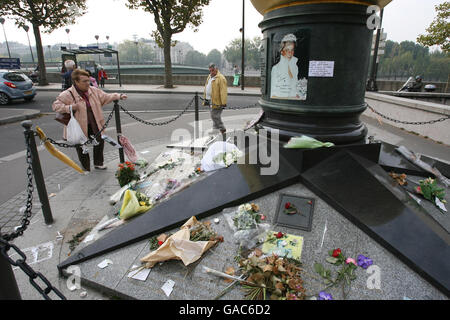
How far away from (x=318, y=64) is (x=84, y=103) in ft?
13.1

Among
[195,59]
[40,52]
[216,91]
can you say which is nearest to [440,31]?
[216,91]

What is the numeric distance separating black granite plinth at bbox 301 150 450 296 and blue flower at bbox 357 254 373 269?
226mm

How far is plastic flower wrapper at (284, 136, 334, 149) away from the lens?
325 cm

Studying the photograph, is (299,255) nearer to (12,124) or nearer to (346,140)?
(346,140)

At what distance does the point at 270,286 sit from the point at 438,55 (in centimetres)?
6776

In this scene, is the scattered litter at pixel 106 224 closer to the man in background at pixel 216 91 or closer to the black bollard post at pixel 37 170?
the black bollard post at pixel 37 170

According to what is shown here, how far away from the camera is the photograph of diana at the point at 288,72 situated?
3.33 meters

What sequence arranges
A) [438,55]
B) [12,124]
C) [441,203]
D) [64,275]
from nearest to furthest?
[64,275], [441,203], [12,124], [438,55]

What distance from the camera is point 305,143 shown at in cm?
326

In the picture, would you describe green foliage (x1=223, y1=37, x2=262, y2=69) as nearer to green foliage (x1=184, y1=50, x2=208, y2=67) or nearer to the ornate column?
green foliage (x1=184, y1=50, x2=208, y2=67)

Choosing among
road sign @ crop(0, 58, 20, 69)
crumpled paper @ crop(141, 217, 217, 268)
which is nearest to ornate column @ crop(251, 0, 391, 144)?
crumpled paper @ crop(141, 217, 217, 268)

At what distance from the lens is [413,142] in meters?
7.57

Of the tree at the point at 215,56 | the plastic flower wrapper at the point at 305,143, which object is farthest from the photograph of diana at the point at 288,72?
the tree at the point at 215,56

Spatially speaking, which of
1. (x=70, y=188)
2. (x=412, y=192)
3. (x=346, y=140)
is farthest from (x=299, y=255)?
(x=70, y=188)
